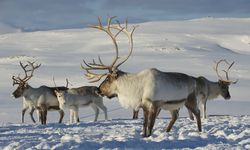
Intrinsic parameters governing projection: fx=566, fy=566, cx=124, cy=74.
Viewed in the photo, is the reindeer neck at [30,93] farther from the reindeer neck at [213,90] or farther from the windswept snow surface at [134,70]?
the reindeer neck at [213,90]

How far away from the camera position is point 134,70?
35031mm

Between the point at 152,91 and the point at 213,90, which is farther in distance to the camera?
the point at 213,90

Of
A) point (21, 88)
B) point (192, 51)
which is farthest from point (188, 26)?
point (21, 88)

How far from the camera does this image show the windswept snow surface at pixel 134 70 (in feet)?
30.4

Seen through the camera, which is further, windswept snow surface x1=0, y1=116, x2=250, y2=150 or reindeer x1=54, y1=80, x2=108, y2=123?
reindeer x1=54, y1=80, x2=108, y2=123

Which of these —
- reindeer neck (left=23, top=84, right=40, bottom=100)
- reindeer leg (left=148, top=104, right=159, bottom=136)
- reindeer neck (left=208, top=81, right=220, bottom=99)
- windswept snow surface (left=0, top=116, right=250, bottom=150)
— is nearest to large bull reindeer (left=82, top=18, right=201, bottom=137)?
reindeer leg (left=148, top=104, right=159, bottom=136)

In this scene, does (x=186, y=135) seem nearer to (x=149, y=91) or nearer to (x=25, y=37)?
(x=149, y=91)

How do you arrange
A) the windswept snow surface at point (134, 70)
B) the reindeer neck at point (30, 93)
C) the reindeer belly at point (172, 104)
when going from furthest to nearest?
the reindeer neck at point (30, 93), the reindeer belly at point (172, 104), the windswept snow surface at point (134, 70)

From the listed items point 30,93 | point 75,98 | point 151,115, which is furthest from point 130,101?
point 30,93

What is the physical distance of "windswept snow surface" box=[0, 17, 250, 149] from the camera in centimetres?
927

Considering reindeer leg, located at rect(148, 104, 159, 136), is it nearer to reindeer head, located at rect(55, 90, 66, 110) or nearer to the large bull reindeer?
the large bull reindeer

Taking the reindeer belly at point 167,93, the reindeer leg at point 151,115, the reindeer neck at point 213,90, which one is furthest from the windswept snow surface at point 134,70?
the reindeer neck at point 213,90

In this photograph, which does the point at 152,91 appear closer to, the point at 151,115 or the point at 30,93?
the point at 151,115

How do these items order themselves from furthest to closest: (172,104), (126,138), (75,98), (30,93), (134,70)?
(134,70), (30,93), (75,98), (172,104), (126,138)
